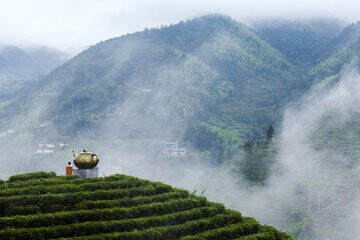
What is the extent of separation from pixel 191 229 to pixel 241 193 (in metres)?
70.0

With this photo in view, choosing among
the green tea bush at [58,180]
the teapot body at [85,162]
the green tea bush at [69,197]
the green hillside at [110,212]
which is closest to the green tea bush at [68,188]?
the green hillside at [110,212]

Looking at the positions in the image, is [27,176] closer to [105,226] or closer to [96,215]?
[96,215]

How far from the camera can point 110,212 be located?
29047 millimetres

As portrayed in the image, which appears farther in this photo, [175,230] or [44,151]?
[44,151]

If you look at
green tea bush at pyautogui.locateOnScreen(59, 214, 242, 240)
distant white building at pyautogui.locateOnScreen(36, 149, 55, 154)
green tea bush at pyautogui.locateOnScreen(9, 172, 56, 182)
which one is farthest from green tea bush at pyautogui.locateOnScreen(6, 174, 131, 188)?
distant white building at pyautogui.locateOnScreen(36, 149, 55, 154)

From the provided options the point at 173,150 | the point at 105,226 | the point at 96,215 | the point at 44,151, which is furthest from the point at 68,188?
the point at 44,151

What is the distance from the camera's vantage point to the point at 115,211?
29266mm

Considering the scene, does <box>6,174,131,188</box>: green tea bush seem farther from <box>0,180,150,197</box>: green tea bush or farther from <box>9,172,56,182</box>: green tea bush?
<box>0,180,150,197</box>: green tea bush

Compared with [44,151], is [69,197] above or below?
below

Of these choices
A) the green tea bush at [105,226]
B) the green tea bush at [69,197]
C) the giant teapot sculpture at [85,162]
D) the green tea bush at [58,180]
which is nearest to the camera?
the green tea bush at [105,226]

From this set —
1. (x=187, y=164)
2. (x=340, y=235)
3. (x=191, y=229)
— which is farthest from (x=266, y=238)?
(x=187, y=164)

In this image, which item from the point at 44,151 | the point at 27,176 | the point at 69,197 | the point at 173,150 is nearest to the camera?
the point at 69,197

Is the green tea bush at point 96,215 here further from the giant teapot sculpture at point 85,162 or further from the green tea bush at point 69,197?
the giant teapot sculpture at point 85,162

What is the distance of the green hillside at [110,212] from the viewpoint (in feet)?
89.1
